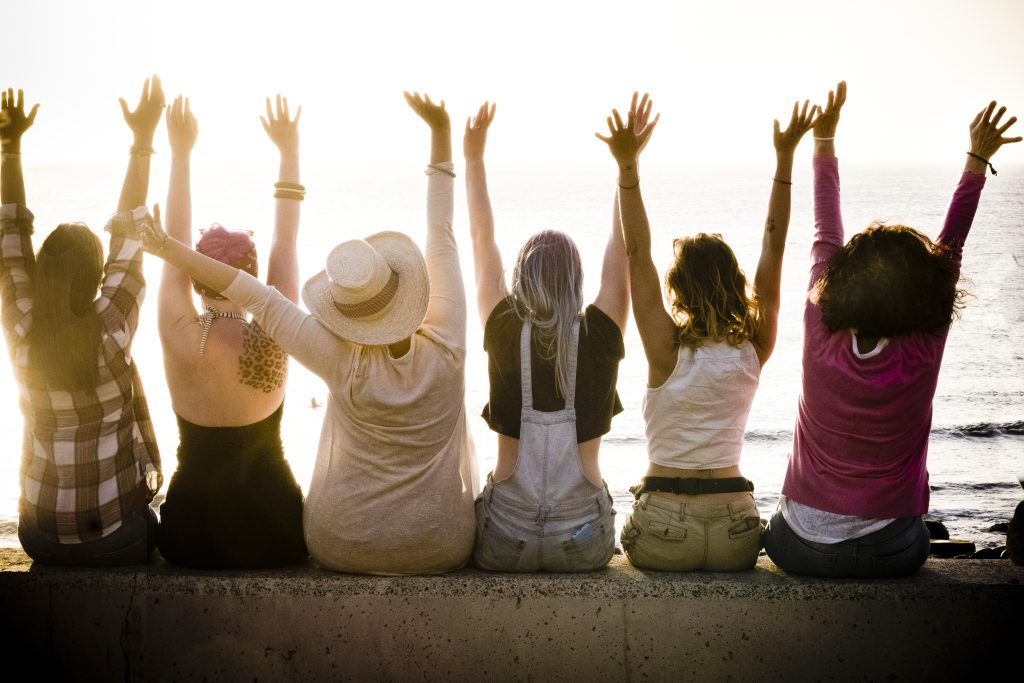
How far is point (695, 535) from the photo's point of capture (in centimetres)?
319

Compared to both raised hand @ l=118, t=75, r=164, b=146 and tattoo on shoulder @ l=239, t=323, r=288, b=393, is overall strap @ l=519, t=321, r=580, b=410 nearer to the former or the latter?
tattoo on shoulder @ l=239, t=323, r=288, b=393

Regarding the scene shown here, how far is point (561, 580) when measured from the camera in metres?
3.09

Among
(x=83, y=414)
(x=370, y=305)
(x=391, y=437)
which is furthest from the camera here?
(x=83, y=414)

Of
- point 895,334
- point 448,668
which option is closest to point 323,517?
point 448,668

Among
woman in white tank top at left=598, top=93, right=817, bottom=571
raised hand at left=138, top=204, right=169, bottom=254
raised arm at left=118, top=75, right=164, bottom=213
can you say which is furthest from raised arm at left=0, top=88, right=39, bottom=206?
woman in white tank top at left=598, top=93, right=817, bottom=571

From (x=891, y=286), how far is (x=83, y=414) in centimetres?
284

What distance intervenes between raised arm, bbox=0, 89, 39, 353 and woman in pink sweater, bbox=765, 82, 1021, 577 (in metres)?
2.81

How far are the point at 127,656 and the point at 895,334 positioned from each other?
2917mm

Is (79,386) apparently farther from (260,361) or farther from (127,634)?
(127,634)

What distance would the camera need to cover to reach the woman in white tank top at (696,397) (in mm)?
3213

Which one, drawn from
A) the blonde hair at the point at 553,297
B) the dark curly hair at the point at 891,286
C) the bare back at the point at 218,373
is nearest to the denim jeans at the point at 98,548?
the bare back at the point at 218,373

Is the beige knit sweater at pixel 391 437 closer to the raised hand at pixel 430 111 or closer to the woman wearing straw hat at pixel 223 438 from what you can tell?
the woman wearing straw hat at pixel 223 438

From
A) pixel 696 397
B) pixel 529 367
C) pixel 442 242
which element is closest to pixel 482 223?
pixel 442 242

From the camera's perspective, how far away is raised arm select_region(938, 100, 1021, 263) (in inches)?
130
